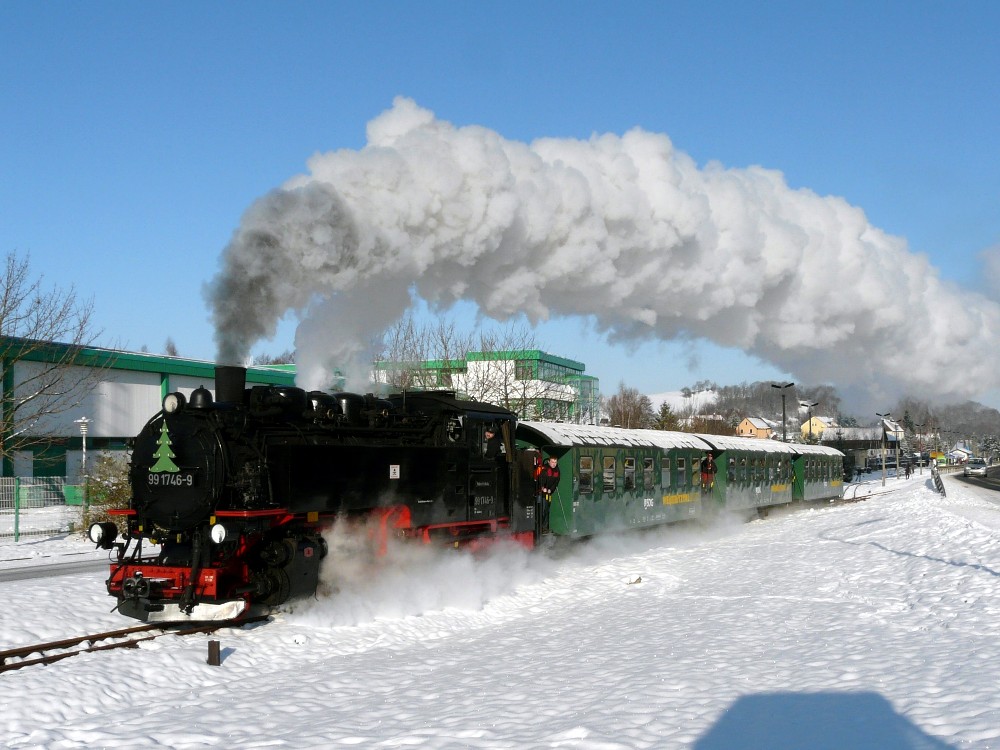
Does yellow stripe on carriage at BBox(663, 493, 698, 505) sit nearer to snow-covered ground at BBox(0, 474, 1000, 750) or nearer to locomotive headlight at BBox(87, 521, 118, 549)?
snow-covered ground at BBox(0, 474, 1000, 750)

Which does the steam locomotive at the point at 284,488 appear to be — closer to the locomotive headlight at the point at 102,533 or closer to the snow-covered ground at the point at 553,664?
the locomotive headlight at the point at 102,533

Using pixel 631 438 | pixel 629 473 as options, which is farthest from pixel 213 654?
pixel 631 438

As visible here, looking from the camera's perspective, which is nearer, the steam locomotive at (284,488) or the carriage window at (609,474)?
the steam locomotive at (284,488)

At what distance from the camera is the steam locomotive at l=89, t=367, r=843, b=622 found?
404 inches

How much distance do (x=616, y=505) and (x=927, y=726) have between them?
13673 millimetres

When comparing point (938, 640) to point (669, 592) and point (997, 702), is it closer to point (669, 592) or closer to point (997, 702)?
point (997, 702)

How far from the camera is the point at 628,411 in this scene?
5656 centimetres

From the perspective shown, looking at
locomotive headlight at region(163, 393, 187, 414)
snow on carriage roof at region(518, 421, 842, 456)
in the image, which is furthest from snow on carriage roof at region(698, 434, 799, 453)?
locomotive headlight at region(163, 393, 187, 414)

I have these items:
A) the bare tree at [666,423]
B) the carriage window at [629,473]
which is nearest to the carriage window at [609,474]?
the carriage window at [629,473]

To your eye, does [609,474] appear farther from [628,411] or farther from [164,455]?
[628,411]

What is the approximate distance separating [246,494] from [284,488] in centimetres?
43

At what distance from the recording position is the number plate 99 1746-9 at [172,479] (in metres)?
10.4

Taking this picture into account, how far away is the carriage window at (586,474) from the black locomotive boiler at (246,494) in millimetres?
6239

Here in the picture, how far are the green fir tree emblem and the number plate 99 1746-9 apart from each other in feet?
0.24
